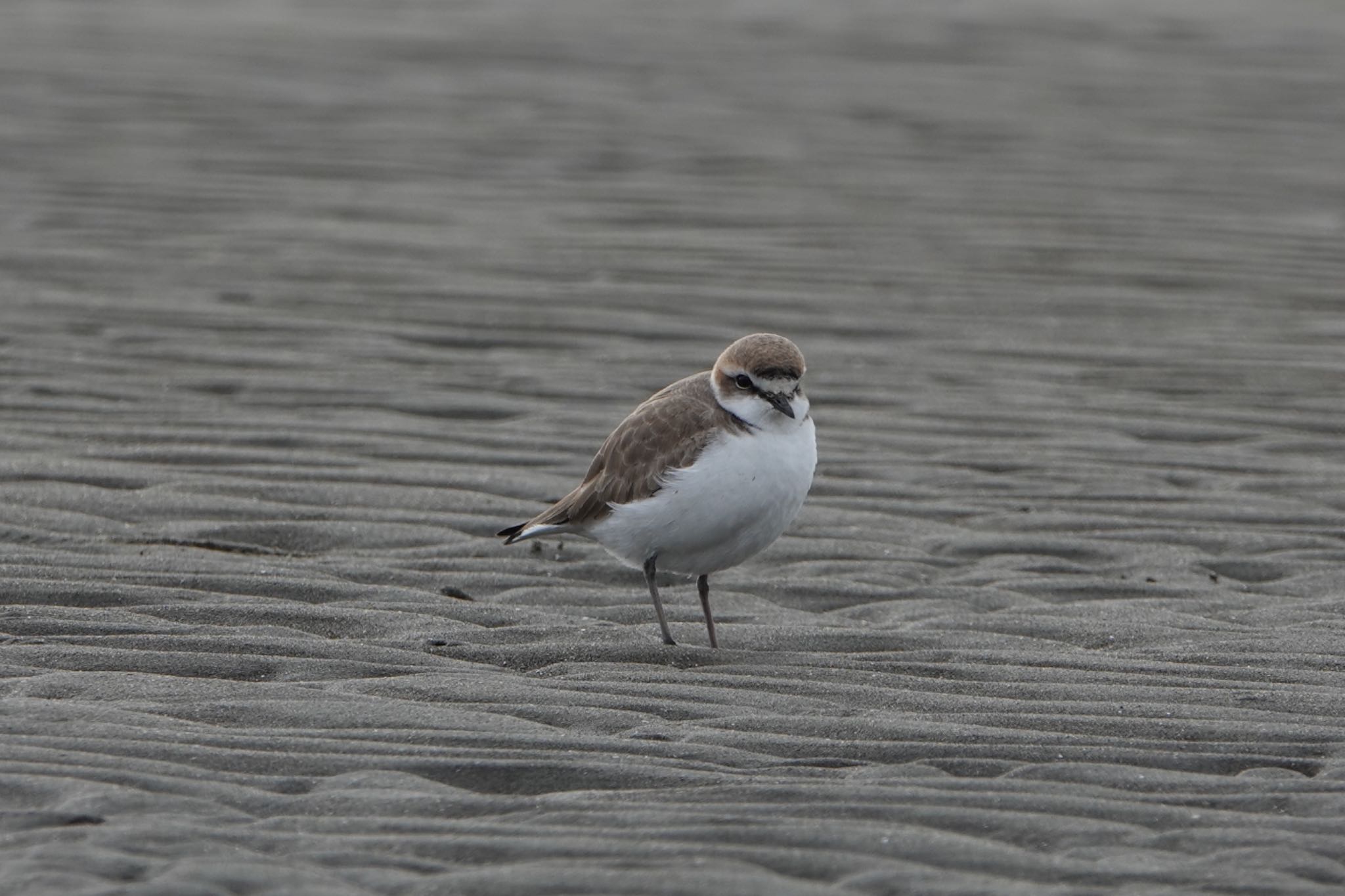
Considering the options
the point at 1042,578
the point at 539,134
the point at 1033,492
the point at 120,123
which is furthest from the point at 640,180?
the point at 1042,578

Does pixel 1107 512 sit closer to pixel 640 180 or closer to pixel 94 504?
pixel 94 504

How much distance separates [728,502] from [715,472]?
94mm

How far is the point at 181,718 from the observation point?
437 centimetres

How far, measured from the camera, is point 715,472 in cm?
521

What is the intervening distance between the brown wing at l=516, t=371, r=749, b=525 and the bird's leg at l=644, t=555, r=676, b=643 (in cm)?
19

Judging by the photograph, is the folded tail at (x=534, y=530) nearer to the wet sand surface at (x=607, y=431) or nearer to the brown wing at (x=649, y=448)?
the brown wing at (x=649, y=448)

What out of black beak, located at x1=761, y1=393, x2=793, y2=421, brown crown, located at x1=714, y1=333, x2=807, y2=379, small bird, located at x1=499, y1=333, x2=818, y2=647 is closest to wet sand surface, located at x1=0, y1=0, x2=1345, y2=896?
small bird, located at x1=499, y1=333, x2=818, y2=647

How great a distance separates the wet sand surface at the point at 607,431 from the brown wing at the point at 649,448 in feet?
1.10

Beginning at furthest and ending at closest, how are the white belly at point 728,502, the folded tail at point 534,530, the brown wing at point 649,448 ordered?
the folded tail at point 534,530, the brown wing at point 649,448, the white belly at point 728,502

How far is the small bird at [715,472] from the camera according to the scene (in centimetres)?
520

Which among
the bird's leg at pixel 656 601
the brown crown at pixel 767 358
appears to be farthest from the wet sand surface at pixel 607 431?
the brown crown at pixel 767 358

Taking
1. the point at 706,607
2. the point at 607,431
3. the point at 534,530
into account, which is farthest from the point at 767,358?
the point at 607,431

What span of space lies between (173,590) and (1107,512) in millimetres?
3080

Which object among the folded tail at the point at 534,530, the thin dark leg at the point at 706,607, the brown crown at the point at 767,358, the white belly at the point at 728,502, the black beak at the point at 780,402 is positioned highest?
the brown crown at the point at 767,358
